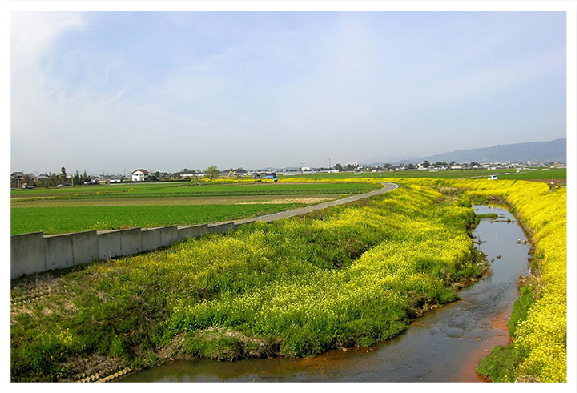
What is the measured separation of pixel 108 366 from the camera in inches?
480

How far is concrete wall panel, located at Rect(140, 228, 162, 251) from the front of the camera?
20.0 meters

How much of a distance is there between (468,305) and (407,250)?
655cm

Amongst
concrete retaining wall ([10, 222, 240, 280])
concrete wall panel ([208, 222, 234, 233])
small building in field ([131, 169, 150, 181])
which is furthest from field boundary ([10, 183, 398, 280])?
small building in field ([131, 169, 150, 181])

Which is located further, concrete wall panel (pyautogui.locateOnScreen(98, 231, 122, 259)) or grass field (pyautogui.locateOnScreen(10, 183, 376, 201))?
grass field (pyautogui.locateOnScreen(10, 183, 376, 201))

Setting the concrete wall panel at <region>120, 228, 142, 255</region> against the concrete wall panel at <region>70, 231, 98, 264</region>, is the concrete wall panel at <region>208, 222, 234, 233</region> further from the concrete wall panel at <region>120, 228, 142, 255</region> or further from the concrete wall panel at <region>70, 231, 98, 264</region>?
the concrete wall panel at <region>70, 231, 98, 264</region>

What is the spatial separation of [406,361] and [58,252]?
12.9 meters

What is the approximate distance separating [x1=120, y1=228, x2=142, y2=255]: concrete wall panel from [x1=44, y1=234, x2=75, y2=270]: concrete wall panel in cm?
262

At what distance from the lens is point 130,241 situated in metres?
19.3

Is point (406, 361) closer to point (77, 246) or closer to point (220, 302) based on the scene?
point (220, 302)

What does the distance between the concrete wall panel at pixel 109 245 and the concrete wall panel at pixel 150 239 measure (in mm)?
1453

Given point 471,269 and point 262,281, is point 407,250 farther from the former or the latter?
point 262,281

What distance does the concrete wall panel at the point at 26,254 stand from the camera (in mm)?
14258

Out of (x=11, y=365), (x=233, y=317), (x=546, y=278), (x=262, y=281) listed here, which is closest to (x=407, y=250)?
(x=546, y=278)

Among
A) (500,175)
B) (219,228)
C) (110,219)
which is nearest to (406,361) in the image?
(219,228)
